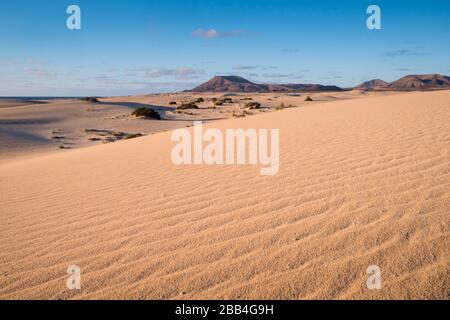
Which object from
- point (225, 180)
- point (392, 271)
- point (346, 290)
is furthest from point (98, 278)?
point (225, 180)

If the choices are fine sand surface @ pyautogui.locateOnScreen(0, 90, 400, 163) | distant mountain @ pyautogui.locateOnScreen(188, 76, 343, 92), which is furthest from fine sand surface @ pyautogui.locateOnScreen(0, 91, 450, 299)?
distant mountain @ pyautogui.locateOnScreen(188, 76, 343, 92)

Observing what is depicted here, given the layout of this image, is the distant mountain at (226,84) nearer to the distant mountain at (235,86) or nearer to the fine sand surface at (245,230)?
the distant mountain at (235,86)

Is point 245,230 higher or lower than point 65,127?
lower

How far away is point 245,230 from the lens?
10.8 ft

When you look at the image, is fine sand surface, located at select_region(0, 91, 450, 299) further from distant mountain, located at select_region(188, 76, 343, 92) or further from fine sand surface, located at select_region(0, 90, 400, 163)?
distant mountain, located at select_region(188, 76, 343, 92)

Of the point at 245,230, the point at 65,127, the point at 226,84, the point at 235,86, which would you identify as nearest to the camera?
the point at 245,230

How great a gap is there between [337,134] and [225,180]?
3.80 metres

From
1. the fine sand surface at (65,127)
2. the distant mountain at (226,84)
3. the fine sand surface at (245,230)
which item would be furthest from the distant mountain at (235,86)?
the fine sand surface at (245,230)

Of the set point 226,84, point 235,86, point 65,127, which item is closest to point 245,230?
point 65,127

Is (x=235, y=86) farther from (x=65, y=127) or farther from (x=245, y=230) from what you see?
(x=245, y=230)

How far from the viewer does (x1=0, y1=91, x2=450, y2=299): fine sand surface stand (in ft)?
8.27

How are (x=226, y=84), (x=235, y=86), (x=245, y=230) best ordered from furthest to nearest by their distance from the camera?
1. (x=226, y=84)
2. (x=235, y=86)
3. (x=245, y=230)

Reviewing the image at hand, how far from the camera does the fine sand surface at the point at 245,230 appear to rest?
2.52 meters
